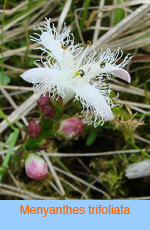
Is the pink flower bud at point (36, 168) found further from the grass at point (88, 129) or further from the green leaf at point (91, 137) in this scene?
the green leaf at point (91, 137)

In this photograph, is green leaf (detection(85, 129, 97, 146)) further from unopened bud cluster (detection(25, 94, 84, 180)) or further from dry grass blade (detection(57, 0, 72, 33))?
dry grass blade (detection(57, 0, 72, 33))

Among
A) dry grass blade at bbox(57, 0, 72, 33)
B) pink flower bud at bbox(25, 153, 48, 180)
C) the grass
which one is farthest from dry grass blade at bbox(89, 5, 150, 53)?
pink flower bud at bbox(25, 153, 48, 180)

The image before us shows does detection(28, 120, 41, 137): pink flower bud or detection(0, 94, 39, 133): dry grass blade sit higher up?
detection(0, 94, 39, 133): dry grass blade

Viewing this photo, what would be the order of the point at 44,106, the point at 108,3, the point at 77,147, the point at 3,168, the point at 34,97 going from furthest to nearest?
1. the point at 108,3
2. the point at 77,147
3. the point at 34,97
4. the point at 3,168
5. the point at 44,106

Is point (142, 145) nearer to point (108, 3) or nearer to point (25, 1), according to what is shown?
point (108, 3)

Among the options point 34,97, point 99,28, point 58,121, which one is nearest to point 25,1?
point 99,28

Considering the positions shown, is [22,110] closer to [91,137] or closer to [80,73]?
[91,137]
